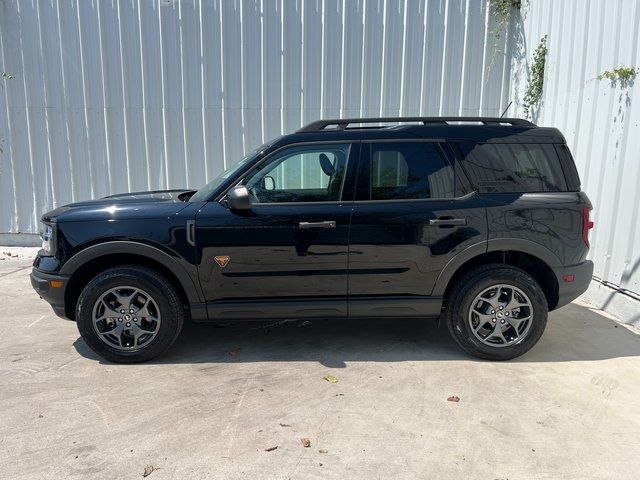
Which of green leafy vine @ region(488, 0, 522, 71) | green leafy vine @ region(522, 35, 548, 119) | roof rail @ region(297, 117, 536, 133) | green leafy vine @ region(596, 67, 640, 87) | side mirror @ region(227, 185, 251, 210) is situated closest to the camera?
side mirror @ region(227, 185, 251, 210)

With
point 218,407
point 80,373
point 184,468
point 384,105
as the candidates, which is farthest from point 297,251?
point 384,105

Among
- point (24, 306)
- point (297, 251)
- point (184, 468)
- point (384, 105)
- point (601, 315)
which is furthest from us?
point (384, 105)

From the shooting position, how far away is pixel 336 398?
344 centimetres

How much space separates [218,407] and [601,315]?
4.24 metres

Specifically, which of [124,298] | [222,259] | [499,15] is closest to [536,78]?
[499,15]

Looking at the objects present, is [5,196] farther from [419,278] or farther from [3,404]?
[419,278]

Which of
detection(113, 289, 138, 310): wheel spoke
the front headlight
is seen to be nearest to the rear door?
detection(113, 289, 138, 310): wheel spoke

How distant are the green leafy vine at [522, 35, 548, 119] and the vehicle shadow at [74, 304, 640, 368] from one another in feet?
11.7

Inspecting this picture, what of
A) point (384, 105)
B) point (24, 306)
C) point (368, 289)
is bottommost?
point (24, 306)

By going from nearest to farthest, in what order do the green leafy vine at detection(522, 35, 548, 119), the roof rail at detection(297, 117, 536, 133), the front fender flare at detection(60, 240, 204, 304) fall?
the front fender flare at detection(60, 240, 204, 304) < the roof rail at detection(297, 117, 536, 133) < the green leafy vine at detection(522, 35, 548, 119)

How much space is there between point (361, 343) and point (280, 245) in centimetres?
129

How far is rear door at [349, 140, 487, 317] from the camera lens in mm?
3852

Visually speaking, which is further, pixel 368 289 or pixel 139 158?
pixel 139 158

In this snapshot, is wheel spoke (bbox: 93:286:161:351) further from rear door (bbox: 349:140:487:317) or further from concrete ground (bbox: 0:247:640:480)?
rear door (bbox: 349:140:487:317)
